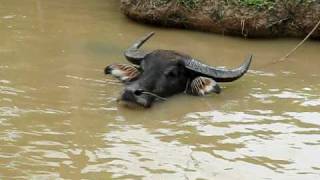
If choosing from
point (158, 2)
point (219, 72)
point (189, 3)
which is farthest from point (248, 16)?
point (219, 72)

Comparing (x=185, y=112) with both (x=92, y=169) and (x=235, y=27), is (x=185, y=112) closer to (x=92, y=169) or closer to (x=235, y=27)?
(x=92, y=169)

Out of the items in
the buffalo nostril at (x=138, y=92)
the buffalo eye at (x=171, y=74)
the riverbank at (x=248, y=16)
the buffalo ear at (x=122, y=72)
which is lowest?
the buffalo ear at (x=122, y=72)

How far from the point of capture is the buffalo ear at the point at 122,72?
21.0 ft

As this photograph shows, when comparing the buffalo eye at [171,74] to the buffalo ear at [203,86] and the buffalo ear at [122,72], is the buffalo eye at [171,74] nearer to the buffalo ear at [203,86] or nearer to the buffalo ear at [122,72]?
the buffalo ear at [203,86]

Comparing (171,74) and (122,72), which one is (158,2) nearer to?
(122,72)

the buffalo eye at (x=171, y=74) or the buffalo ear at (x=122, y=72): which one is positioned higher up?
the buffalo eye at (x=171, y=74)

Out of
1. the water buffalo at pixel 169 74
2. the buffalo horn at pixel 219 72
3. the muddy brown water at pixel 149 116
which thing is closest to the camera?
the muddy brown water at pixel 149 116

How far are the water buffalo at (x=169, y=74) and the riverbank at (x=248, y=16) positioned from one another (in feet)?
6.33

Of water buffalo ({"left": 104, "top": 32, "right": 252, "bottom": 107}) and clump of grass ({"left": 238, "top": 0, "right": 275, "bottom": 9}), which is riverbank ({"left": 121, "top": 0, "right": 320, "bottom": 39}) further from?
water buffalo ({"left": 104, "top": 32, "right": 252, "bottom": 107})

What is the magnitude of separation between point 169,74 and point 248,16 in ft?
7.83

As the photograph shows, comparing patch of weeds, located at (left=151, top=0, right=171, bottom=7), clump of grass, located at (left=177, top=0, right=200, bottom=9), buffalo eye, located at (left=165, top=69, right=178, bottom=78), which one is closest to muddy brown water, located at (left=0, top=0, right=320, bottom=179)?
buffalo eye, located at (left=165, top=69, right=178, bottom=78)

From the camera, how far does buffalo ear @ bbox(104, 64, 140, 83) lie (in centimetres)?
640

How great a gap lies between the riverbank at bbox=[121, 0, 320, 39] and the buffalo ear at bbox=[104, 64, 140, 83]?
2283mm

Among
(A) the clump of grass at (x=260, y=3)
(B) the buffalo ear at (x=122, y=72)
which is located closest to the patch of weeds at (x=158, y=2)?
(A) the clump of grass at (x=260, y=3)
